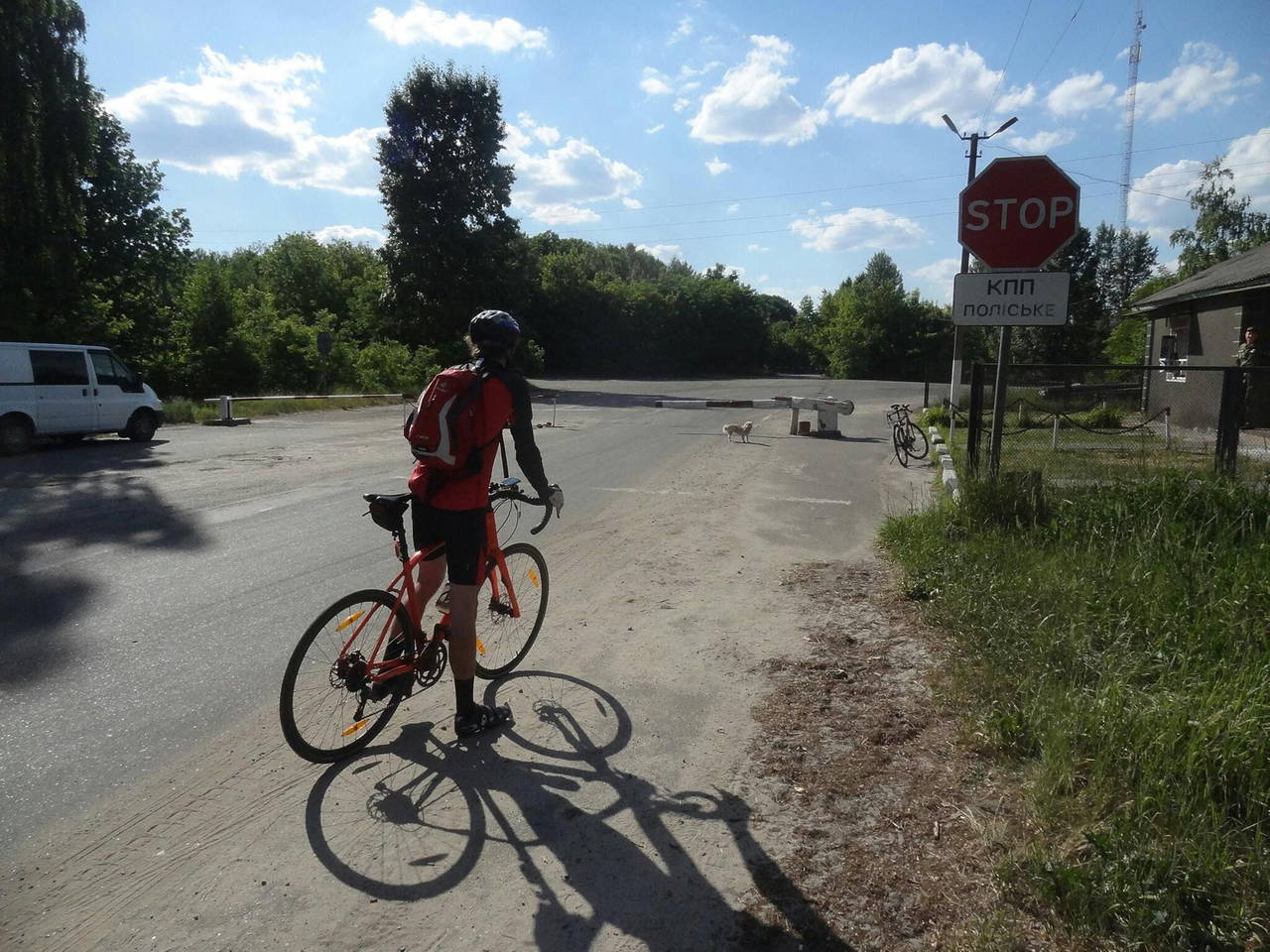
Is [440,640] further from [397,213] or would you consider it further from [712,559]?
[397,213]

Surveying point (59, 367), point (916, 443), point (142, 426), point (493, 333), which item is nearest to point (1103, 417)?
point (916, 443)

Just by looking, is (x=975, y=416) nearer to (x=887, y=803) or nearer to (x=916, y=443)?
(x=887, y=803)

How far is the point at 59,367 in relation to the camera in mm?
15602

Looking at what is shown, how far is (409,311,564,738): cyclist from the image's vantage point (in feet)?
13.2

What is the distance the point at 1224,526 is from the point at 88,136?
86.9ft

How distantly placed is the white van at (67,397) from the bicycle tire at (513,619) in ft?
44.3

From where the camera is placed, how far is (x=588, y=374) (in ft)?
201

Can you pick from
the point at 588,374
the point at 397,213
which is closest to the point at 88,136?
the point at 397,213

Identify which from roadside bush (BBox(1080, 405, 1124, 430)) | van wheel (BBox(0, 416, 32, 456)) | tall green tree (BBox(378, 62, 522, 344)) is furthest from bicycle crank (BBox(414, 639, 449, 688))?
tall green tree (BBox(378, 62, 522, 344))

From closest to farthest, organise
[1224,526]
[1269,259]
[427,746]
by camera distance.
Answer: [427,746] → [1224,526] → [1269,259]

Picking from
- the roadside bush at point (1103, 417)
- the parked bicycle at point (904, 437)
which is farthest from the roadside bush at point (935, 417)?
the roadside bush at point (1103, 417)

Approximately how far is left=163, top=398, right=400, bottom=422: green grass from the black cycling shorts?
20592mm

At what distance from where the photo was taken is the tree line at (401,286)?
73.7 feet

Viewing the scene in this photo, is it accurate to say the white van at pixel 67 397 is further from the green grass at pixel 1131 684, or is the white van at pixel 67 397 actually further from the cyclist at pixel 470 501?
the green grass at pixel 1131 684
